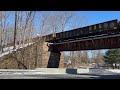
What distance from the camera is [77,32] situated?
161 feet

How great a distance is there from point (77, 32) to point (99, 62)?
87.6m

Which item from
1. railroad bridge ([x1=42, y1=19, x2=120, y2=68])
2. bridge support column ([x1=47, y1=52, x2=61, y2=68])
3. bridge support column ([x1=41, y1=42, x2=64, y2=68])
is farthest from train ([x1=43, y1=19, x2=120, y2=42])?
bridge support column ([x1=47, y1=52, x2=61, y2=68])

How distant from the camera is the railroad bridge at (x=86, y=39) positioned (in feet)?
138

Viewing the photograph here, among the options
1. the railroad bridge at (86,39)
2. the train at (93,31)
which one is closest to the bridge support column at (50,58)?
the railroad bridge at (86,39)

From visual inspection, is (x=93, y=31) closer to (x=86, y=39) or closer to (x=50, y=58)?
(x=86, y=39)

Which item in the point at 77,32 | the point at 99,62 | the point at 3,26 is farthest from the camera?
the point at 99,62

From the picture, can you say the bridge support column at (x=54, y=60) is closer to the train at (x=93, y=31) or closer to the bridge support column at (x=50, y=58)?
the bridge support column at (x=50, y=58)

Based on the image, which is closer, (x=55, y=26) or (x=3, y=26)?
(x=3, y=26)

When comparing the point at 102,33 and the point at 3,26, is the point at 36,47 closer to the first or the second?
the point at 3,26

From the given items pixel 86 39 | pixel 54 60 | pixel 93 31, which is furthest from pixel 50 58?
pixel 93 31

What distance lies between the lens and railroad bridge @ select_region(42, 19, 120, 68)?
4200cm

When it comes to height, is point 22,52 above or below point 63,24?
below
